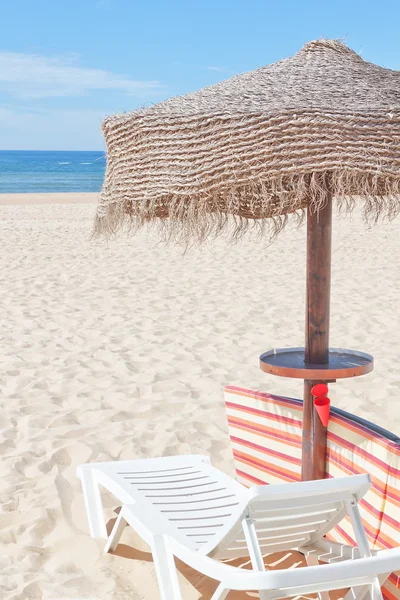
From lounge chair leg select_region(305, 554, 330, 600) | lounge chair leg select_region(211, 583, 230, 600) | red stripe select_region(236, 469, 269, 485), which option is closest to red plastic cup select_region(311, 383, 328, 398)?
lounge chair leg select_region(305, 554, 330, 600)

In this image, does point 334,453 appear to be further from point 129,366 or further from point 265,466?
point 129,366

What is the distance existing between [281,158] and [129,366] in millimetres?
3740

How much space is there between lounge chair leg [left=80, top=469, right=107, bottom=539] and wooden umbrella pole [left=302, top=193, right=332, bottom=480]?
3.15 ft

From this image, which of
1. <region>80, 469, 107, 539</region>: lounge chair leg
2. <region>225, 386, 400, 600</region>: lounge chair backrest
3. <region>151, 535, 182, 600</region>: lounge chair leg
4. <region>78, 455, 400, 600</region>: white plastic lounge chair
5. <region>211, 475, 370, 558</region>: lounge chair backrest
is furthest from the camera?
<region>80, 469, 107, 539</region>: lounge chair leg

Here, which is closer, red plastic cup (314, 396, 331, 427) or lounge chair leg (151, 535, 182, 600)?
lounge chair leg (151, 535, 182, 600)

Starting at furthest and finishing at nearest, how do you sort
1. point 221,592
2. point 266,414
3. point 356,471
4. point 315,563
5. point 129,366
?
point 129,366 → point 266,414 → point 356,471 → point 315,563 → point 221,592

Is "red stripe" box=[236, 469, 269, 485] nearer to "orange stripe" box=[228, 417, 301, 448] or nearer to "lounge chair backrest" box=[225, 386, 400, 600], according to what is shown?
"lounge chair backrest" box=[225, 386, 400, 600]

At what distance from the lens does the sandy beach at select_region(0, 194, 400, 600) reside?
318 cm

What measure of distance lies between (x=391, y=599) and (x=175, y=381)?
311 centimetres

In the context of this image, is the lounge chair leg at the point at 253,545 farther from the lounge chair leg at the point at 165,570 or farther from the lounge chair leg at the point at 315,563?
the lounge chair leg at the point at 315,563

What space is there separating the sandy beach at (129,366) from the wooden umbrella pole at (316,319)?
0.65 m

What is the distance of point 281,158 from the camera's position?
7.72 feet

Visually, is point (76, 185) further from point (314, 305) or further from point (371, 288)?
point (314, 305)

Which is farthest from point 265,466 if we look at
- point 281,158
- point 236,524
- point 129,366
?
point 129,366
